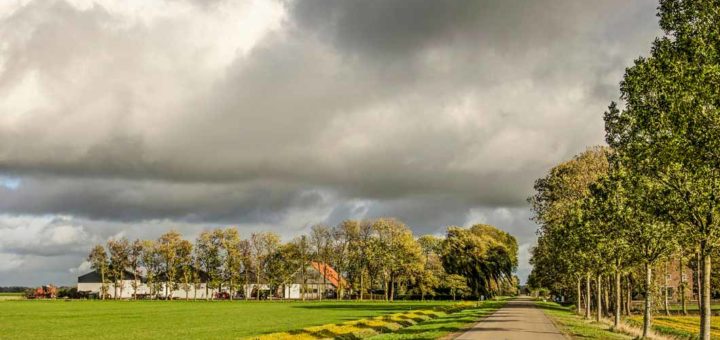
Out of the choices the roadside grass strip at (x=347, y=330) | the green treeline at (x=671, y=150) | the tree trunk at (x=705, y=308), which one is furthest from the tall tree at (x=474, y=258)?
the tree trunk at (x=705, y=308)

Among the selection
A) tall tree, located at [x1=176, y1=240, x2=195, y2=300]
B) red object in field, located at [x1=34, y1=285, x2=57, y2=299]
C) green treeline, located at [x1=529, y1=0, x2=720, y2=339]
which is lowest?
red object in field, located at [x1=34, y1=285, x2=57, y2=299]

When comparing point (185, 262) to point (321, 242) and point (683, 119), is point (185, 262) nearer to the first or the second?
point (321, 242)

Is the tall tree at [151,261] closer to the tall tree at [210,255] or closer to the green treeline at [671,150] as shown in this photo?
the tall tree at [210,255]

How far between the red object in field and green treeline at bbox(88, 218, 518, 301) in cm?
2351

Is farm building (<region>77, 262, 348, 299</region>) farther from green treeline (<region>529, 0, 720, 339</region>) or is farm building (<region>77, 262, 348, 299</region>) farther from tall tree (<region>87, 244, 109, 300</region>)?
green treeline (<region>529, 0, 720, 339</region>)

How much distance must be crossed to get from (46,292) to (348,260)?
106 metres

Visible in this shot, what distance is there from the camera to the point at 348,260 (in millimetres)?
154125

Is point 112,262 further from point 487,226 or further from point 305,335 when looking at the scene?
point 305,335

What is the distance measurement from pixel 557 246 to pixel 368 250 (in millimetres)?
83189

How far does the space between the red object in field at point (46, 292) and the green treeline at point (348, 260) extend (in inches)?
925

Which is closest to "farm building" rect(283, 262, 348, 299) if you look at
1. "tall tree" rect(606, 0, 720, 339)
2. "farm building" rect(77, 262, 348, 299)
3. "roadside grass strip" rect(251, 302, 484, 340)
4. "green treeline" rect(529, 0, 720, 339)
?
"farm building" rect(77, 262, 348, 299)

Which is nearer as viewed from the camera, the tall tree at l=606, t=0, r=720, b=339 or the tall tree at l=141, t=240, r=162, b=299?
the tall tree at l=606, t=0, r=720, b=339

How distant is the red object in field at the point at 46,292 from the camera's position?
7534 inches

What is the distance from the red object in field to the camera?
628 ft
